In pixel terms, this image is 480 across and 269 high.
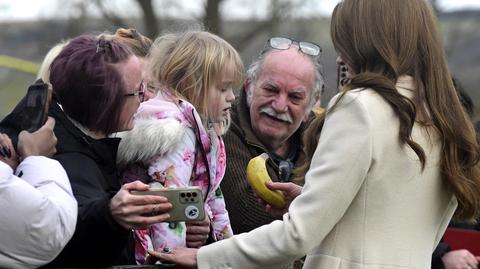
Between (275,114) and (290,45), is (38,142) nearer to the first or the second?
(275,114)

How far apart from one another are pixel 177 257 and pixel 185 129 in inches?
23.2

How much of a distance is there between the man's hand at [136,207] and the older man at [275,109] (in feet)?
4.55

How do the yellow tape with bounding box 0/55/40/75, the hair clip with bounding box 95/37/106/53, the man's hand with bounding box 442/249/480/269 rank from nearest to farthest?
the hair clip with bounding box 95/37/106/53 → the man's hand with bounding box 442/249/480/269 → the yellow tape with bounding box 0/55/40/75

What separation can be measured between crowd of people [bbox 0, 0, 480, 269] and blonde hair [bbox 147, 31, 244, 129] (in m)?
0.27

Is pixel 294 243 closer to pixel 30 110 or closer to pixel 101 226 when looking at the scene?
pixel 101 226

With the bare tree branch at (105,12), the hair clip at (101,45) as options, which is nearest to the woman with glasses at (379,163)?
the hair clip at (101,45)

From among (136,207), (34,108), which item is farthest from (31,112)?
(136,207)

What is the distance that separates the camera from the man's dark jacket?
14.3 feet

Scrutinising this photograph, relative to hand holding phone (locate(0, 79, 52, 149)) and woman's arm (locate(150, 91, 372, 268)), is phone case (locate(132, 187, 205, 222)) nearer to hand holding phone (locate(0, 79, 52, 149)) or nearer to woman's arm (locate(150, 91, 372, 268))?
woman's arm (locate(150, 91, 372, 268))

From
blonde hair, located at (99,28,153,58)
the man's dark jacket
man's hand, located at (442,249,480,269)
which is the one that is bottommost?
man's hand, located at (442,249,480,269)

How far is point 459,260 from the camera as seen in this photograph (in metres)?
5.37

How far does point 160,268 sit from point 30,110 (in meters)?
0.60

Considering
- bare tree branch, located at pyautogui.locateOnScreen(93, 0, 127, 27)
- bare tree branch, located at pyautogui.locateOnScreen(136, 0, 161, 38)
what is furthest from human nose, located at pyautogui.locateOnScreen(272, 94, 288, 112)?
bare tree branch, located at pyautogui.locateOnScreen(136, 0, 161, 38)

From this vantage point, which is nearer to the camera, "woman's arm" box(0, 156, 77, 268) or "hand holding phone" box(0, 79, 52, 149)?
"woman's arm" box(0, 156, 77, 268)
